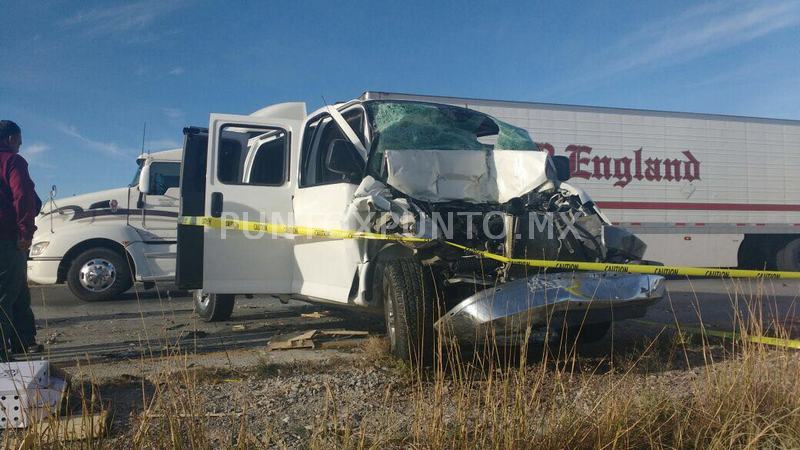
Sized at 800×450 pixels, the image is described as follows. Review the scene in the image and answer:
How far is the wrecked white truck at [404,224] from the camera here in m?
3.60

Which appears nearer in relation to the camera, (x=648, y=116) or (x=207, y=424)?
(x=207, y=424)

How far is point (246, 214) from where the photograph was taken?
17.8 ft

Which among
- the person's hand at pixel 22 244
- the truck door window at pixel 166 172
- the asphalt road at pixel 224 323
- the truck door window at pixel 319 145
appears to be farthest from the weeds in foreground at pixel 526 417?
the truck door window at pixel 166 172

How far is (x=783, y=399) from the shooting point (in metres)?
2.86

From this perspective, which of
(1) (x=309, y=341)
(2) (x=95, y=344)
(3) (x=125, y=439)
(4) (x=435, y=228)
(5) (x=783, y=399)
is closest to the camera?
(3) (x=125, y=439)

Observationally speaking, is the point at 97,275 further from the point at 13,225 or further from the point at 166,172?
the point at 13,225

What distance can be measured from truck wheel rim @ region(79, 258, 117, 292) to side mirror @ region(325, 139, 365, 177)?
5.36 m

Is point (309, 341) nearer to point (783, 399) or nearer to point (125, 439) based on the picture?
point (125, 439)

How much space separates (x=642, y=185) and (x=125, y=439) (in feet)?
35.0

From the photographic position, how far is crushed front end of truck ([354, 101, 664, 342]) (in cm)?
346

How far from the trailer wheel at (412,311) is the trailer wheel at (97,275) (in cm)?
632

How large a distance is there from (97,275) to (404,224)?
255 inches

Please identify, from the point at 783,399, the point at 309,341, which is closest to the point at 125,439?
the point at 309,341

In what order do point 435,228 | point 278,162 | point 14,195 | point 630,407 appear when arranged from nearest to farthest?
point 630,407 < point 435,228 < point 14,195 < point 278,162
